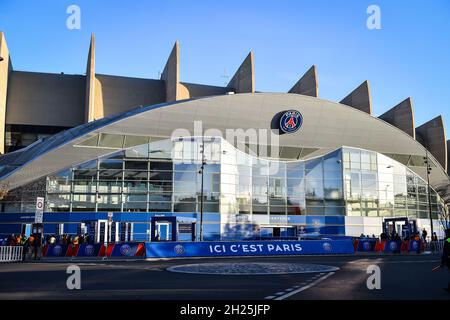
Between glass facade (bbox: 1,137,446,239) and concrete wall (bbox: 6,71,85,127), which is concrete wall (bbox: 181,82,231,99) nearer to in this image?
concrete wall (bbox: 6,71,85,127)

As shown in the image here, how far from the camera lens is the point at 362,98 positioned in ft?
214

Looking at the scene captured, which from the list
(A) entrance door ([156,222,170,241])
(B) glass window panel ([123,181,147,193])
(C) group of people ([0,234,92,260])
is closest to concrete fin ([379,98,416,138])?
(A) entrance door ([156,222,170,241])

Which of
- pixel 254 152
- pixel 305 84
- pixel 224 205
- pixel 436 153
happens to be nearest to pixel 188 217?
pixel 224 205

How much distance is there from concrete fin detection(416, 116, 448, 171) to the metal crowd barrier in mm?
58717

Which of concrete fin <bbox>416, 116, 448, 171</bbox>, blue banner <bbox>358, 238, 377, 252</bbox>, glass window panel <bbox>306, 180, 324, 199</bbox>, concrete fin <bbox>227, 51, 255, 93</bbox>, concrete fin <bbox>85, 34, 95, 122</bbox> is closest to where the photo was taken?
blue banner <bbox>358, 238, 377, 252</bbox>

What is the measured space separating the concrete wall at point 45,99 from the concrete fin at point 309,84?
97.1ft

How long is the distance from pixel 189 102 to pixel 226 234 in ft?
44.7

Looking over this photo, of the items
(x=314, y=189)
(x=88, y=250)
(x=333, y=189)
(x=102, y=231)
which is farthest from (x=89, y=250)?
(x=333, y=189)

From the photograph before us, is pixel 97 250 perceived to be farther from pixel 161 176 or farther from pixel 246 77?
pixel 246 77

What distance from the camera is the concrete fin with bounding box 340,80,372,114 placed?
64.2 m

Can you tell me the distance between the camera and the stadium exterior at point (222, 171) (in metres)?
44.8
